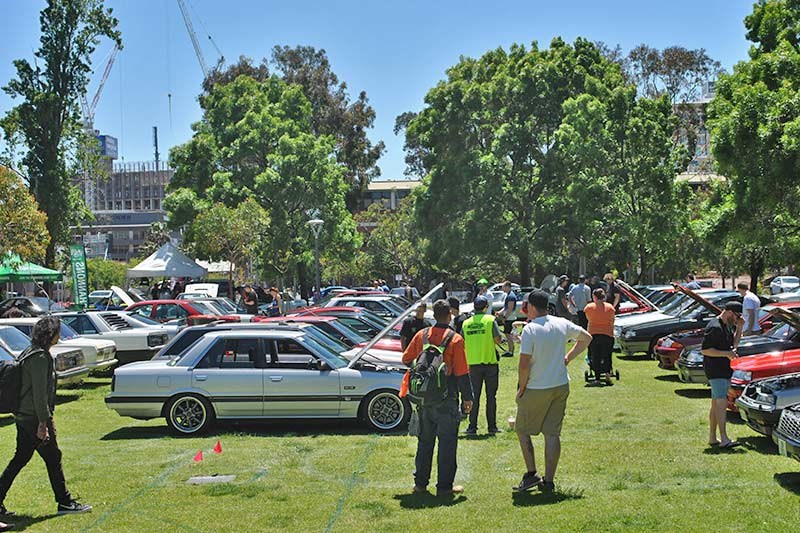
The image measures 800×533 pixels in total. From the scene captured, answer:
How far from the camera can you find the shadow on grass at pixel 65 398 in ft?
56.2

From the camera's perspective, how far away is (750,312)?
16.8m

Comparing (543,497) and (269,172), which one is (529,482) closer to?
(543,497)

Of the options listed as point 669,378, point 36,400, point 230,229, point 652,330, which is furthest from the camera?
point 230,229

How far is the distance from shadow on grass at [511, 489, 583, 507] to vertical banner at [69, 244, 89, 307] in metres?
23.9

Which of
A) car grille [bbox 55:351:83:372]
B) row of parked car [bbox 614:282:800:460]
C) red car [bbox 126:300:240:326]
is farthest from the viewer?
red car [bbox 126:300:240:326]

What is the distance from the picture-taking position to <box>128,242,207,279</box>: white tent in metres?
40.0

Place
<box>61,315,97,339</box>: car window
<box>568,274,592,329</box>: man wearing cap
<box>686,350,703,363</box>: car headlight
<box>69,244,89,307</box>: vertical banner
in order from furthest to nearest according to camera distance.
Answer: <box>69,244,89,307</box>: vertical banner
<box>568,274,592,329</box>: man wearing cap
<box>61,315,97,339</box>: car window
<box>686,350,703,363</box>: car headlight

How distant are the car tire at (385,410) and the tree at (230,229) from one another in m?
30.0

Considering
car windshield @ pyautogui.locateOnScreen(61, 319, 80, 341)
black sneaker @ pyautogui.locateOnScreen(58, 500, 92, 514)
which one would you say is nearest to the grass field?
black sneaker @ pyautogui.locateOnScreen(58, 500, 92, 514)

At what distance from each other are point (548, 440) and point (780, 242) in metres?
19.7

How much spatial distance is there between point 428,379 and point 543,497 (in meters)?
1.46

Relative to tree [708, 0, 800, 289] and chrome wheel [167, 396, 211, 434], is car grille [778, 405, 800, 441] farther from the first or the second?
tree [708, 0, 800, 289]

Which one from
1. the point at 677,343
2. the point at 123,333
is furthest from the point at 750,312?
the point at 123,333

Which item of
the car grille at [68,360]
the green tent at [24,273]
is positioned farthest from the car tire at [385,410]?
the green tent at [24,273]
